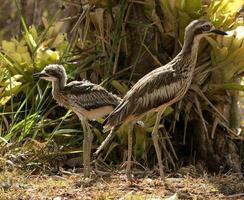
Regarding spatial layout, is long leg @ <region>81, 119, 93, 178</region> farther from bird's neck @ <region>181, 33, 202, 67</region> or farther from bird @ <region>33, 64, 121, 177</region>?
bird's neck @ <region>181, 33, 202, 67</region>

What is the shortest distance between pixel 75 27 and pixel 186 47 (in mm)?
1967

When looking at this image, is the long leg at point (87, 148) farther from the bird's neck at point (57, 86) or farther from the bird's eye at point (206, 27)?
the bird's eye at point (206, 27)

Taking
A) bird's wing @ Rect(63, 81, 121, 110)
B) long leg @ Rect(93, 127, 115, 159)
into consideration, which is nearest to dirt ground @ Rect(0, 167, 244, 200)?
long leg @ Rect(93, 127, 115, 159)

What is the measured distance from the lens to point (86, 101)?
8.10 meters

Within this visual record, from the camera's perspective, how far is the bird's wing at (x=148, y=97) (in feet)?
25.0

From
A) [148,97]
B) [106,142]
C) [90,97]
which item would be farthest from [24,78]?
[148,97]

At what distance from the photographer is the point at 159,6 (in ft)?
30.0

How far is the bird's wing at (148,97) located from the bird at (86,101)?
469mm

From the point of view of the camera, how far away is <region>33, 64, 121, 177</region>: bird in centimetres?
812

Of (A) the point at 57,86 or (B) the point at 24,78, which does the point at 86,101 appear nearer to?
(A) the point at 57,86

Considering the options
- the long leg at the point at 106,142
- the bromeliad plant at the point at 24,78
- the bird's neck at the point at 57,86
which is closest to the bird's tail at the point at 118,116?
the long leg at the point at 106,142

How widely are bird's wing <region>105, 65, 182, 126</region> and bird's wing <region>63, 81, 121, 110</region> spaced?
1.50 feet

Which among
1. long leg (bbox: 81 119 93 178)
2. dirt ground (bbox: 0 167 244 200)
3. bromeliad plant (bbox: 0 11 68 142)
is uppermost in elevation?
bromeliad plant (bbox: 0 11 68 142)

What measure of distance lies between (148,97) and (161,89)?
148 mm
